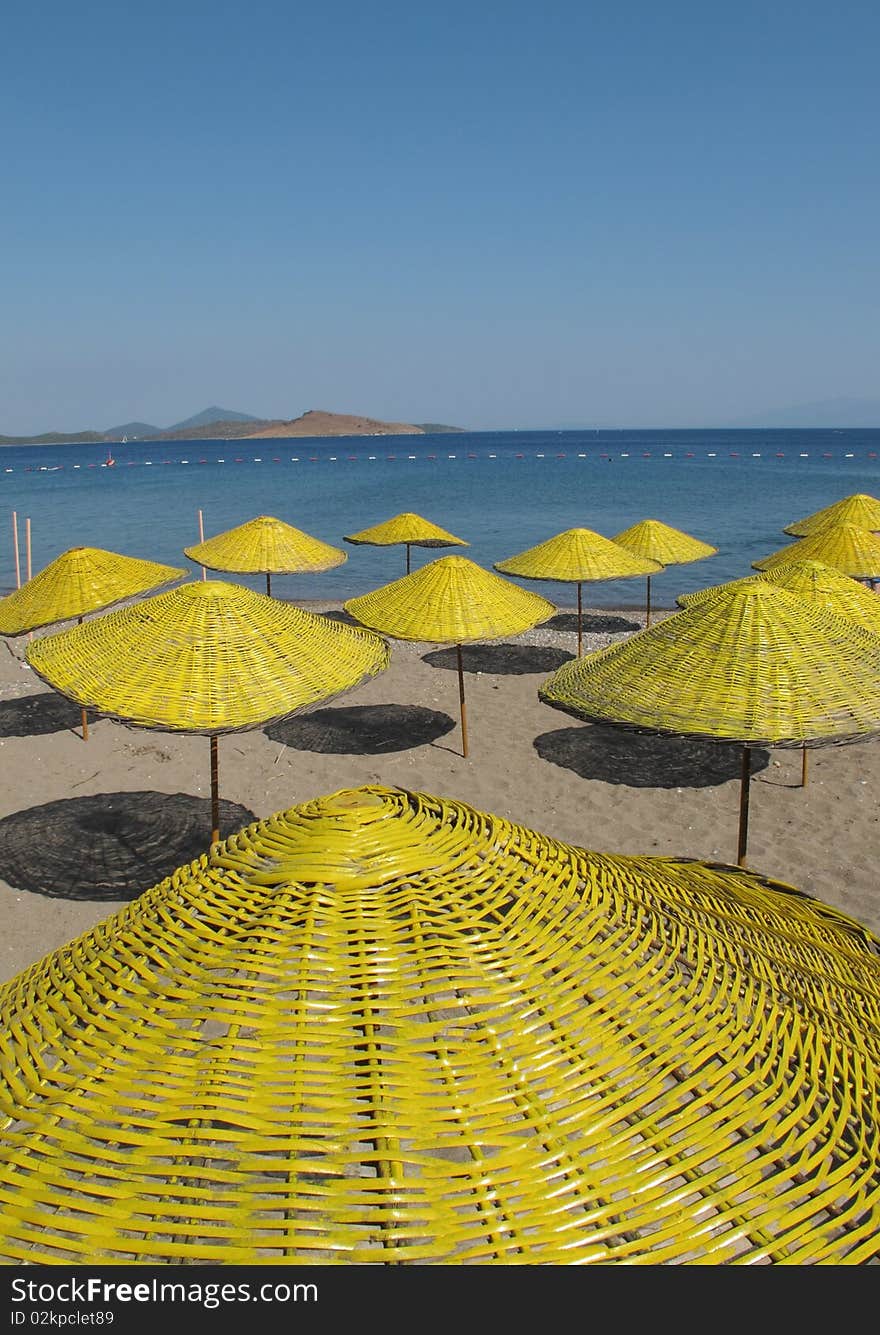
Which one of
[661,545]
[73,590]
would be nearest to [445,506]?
[661,545]

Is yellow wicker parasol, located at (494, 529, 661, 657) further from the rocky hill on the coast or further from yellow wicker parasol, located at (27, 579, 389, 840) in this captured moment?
the rocky hill on the coast

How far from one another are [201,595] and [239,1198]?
14.2 feet

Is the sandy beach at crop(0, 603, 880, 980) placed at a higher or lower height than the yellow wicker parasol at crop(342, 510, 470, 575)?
lower

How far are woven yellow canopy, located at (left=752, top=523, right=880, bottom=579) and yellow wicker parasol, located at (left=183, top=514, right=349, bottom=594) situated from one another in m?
6.64

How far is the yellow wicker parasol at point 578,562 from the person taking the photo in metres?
11.7

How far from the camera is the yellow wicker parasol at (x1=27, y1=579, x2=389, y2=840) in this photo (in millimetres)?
4762

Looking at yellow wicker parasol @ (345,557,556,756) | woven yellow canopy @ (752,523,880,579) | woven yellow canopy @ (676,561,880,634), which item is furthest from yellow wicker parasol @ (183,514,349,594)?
woven yellow canopy @ (676,561,880,634)

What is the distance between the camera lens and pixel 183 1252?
122 cm

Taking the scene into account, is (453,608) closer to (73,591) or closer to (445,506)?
(73,591)

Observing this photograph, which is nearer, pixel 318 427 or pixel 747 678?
pixel 747 678

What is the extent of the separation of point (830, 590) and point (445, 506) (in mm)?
37794

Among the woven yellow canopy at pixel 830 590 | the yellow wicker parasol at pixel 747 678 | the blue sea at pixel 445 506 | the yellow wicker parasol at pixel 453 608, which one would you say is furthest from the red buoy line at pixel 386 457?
the yellow wicker parasol at pixel 747 678

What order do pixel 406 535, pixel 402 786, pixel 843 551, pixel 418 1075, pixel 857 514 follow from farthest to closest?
pixel 406 535 → pixel 857 514 → pixel 843 551 → pixel 402 786 → pixel 418 1075

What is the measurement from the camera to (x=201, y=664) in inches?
194
